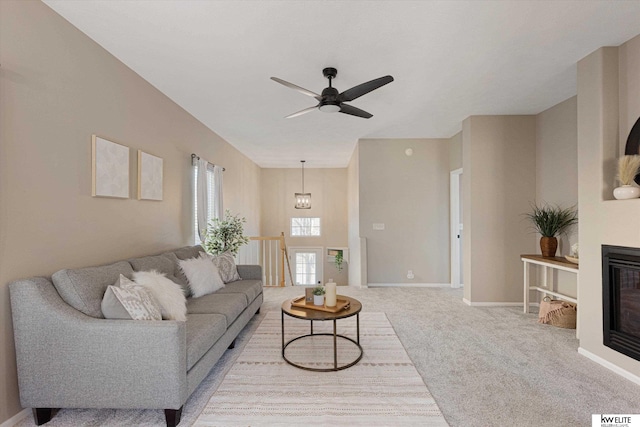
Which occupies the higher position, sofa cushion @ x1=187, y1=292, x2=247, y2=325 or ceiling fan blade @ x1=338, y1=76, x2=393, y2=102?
ceiling fan blade @ x1=338, y1=76, x2=393, y2=102

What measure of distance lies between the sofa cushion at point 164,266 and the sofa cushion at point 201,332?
0.62 metres

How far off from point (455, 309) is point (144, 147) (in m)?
4.35

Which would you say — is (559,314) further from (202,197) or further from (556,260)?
(202,197)

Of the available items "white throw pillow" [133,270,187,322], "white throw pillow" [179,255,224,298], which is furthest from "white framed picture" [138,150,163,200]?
"white throw pillow" [133,270,187,322]

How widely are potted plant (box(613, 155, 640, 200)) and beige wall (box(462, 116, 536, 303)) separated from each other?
1991mm

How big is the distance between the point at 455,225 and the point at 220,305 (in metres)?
4.44

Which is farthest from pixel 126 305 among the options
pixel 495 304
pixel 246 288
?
pixel 495 304

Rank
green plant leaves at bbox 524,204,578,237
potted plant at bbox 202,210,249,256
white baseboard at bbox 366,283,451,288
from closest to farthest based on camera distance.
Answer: green plant leaves at bbox 524,204,578,237 < potted plant at bbox 202,210,249,256 < white baseboard at bbox 366,283,451,288

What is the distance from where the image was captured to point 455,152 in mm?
5613

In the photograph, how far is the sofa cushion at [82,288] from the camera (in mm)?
1982

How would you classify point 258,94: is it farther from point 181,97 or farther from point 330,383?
point 330,383

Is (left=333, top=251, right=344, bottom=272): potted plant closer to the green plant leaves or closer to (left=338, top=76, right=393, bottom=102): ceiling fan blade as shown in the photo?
the green plant leaves

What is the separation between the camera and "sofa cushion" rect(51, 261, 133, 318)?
198 cm

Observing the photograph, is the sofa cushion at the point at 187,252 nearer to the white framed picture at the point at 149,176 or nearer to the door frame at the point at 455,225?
the white framed picture at the point at 149,176
